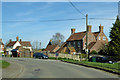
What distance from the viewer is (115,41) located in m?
42.4

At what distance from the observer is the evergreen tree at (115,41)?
136 ft

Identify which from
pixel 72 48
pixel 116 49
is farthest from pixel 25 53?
pixel 116 49

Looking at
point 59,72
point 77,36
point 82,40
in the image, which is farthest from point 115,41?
point 59,72

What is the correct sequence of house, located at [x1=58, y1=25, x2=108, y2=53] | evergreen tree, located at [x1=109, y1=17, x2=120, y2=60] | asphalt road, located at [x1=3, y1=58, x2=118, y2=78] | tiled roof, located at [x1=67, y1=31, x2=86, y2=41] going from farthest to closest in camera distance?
tiled roof, located at [x1=67, y1=31, x2=86, y2=41] → house, located at [x1=58, y1=25, x2=108, y2=53] → evergreen tree, located at [x1=109, y1=17, x2=120, y2=60] → asphalt road, located at [x1=3, y1=58, x2=118, y2=78]

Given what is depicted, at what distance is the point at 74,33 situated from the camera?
71.9 meters

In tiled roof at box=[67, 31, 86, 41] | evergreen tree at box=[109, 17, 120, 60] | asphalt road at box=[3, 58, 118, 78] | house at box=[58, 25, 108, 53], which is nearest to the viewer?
asphalt road at box=[3, 58, 118, 78]

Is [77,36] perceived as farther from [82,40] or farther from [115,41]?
[115,41]

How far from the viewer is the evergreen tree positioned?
41366 mm

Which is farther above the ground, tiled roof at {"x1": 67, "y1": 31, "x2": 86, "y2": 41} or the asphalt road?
tiled roof at {"x1": 67, "y1": 31, "x2": 86, "y2": 41}

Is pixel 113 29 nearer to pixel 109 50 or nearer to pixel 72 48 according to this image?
pixel 109 50

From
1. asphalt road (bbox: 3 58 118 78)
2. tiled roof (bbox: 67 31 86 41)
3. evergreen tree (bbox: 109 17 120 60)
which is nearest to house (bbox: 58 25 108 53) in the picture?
tiled roof (bbox: 67 31 86 41)

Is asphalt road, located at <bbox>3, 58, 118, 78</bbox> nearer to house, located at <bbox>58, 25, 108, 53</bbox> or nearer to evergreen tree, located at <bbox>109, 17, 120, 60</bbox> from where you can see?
evergreen tree, located at <bbox>109, 17, 120, 60</bbox>

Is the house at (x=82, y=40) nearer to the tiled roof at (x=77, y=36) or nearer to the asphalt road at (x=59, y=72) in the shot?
the tiled roof at (x=77, y=36)

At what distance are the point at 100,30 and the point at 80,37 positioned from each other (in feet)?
27.0
